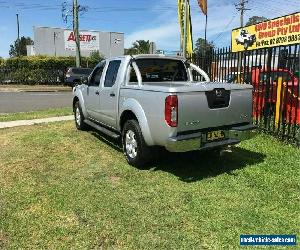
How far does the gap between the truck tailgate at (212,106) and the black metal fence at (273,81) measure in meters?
1.90

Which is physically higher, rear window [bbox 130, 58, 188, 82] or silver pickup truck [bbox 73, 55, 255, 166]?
rear window [bbox 130, 58, 188, 82]

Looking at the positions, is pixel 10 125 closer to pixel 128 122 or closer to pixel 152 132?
pixel 128 122

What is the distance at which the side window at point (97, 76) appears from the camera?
27.0 ft

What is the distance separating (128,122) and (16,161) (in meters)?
2.27

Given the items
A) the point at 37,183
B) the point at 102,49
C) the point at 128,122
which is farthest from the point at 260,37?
the point at 102,49

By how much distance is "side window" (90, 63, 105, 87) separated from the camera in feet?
27.0

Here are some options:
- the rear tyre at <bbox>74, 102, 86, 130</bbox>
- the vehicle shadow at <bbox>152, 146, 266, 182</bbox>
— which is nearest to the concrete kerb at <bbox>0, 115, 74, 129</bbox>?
the rear tyre at <bbox>74, 102, 86, 130</bbox>

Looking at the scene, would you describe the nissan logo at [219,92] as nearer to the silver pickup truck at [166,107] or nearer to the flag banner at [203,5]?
the silver pickup truck at [166,107]

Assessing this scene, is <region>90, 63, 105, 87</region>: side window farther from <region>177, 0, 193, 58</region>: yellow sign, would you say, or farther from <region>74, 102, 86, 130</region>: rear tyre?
<region>177, 0, 193, 58</region>: yellow sign

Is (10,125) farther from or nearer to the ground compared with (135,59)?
nearer to the ground

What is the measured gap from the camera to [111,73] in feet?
24.9

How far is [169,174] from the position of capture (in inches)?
244

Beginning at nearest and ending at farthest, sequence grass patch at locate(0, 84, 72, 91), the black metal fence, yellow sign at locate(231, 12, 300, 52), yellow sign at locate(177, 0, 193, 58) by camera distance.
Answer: the black metal fence
yellow sign at locate(177, 0, 193, 58)
yellow sign at locate(231, 12, 300, 52)
grass patch at locate(0, 84, 72, 91)

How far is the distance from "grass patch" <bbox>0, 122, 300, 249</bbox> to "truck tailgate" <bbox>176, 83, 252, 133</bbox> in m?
0.88
